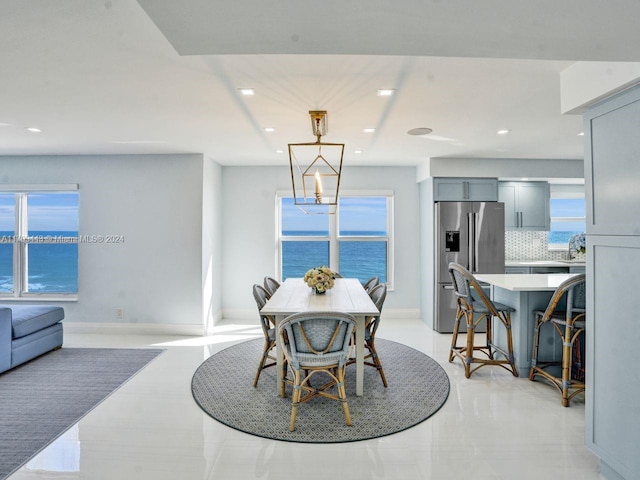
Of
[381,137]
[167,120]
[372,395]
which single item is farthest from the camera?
[381,137]

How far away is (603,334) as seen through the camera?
2.12 m

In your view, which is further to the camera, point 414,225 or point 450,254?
point 414,225

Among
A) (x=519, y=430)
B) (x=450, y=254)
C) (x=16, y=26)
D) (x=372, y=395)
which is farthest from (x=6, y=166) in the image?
(x=519, y=430)

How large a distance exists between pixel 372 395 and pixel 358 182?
12.1 ft

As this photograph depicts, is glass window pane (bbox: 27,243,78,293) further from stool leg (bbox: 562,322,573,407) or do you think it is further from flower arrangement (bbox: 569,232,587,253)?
flower arrangement (bbox: 569,232,587,253)

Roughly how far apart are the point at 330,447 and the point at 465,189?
419 cm

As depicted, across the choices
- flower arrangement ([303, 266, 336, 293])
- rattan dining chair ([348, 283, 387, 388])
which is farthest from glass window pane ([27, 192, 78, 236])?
rattan dining chair ([348, 283, 387, 388])

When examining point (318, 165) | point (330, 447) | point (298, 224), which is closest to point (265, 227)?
point (298, 224)

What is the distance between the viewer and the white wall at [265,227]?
19.9 ft

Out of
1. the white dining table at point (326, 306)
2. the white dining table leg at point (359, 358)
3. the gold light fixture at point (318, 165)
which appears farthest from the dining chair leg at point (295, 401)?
the gold light fixture at point (318, 165)

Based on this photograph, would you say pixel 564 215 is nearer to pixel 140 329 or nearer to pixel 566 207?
pixel 566 207

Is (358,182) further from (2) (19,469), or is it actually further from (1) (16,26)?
(2) (19,469)

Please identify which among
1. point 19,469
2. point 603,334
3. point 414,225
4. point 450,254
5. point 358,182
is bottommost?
point 19,469

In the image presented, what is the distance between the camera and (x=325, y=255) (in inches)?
244
